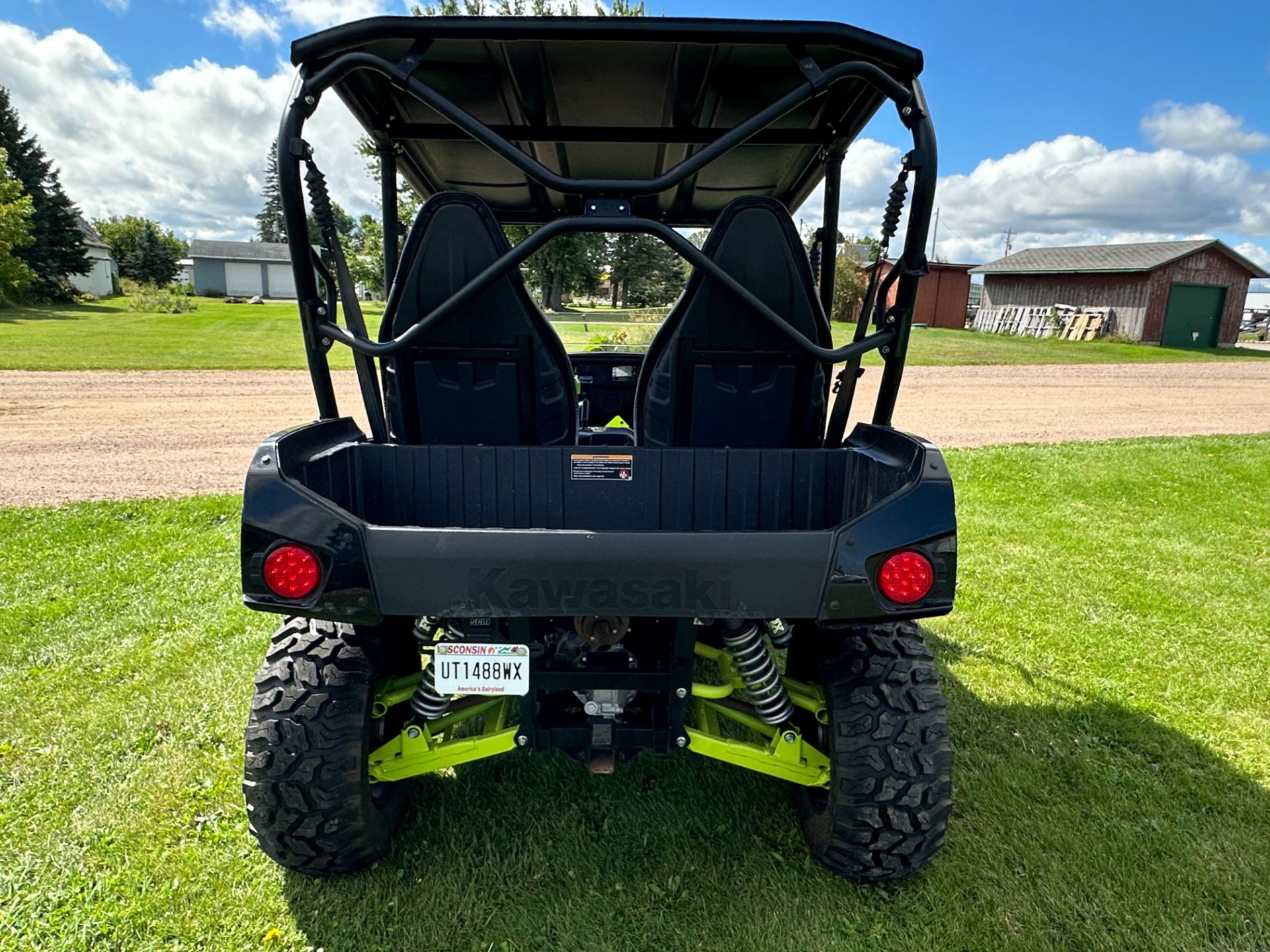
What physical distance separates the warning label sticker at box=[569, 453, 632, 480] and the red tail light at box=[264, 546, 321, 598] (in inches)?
34.7

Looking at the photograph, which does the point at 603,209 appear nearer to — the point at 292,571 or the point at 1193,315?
the point at 292,571

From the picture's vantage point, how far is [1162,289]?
Answer: 28.5m

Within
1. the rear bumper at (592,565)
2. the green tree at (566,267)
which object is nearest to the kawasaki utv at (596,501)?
the rear bumper at (592,565)

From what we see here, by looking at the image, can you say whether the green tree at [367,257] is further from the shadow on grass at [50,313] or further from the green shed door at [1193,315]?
the green shed door at [1193,315]

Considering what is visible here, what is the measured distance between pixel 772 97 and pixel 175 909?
9.95ft

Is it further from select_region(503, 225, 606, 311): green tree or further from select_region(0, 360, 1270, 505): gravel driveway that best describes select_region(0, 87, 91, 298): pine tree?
select_region(503, 225, 606, 311): green tree

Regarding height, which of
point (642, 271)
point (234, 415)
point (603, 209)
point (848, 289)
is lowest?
point (234, 415)

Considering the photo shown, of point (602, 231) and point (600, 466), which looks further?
point (600, 466)

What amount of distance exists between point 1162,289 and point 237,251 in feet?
235

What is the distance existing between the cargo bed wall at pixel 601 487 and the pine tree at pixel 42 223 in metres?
41.3

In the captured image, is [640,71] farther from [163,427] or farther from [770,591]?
[163,427]

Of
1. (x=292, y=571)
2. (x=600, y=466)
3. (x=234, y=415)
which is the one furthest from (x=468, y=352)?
(x=234, y=415)

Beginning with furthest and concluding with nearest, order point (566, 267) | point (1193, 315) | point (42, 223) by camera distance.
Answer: point (42, 223) → point (1193, 315) → point (566, 267)

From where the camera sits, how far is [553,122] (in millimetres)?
3129
